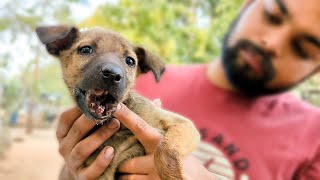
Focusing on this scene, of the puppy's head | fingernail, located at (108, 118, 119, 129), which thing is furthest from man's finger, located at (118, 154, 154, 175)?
the puppy's head

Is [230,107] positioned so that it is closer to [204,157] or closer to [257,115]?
[257,115]

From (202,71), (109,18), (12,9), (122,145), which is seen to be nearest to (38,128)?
(12,9)

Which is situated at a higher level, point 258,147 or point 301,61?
point 301,61

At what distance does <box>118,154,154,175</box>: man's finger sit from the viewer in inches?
94.9

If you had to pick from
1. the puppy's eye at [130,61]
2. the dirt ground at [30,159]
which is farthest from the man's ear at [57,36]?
the dirt ground at [30,159]

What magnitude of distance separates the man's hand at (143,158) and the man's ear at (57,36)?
525 millimetres

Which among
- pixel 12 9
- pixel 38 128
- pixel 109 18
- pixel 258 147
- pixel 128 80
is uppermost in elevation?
pixel 128 80

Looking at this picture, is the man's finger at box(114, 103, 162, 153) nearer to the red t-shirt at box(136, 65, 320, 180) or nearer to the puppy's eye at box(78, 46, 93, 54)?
the puppy's eye at box(78, 46, 93, 54)

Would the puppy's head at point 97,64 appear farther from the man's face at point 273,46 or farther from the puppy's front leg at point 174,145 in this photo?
the man's face at point 273,46

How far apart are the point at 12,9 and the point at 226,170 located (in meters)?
6.65

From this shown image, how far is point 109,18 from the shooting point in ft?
20.1

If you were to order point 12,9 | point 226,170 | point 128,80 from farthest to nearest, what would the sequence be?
point 12,9, point 226,170, point 128,80

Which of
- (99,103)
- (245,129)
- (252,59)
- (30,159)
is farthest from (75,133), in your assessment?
(30,159)

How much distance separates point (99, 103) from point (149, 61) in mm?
530
